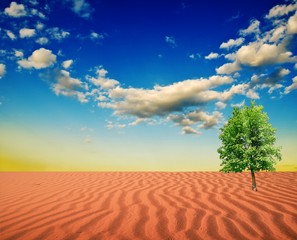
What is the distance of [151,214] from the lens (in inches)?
253

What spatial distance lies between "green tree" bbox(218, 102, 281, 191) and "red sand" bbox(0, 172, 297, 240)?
3.73 feet

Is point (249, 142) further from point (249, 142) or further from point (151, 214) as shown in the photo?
point (151, 214)

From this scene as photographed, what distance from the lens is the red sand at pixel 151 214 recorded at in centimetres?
509

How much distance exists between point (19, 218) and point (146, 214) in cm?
331

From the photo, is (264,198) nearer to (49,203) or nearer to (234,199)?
(234,199)

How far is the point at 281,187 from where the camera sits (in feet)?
33.7

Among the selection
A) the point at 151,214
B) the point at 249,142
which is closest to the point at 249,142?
the point at 249,142

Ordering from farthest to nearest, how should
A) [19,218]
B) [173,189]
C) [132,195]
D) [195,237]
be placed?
1. [173,189]
2. [132,195]
3. [19,218]
4. [195,237]

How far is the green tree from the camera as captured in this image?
1029cm

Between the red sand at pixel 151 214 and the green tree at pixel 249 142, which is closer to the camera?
the red sand at pixel 151 214

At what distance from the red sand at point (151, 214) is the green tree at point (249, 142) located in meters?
1.14

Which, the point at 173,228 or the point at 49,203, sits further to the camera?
the point at 49,203

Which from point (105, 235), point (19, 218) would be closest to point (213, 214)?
point (105, 235)

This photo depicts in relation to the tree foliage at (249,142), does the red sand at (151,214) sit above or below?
below
